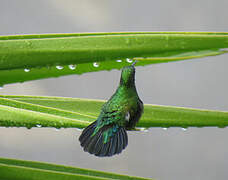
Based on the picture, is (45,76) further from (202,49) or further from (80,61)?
(202,49)

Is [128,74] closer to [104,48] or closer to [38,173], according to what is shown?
[104,48]

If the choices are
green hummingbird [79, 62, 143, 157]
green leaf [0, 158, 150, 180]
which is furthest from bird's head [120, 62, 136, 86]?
green leaf [0, 158, 150, 180]

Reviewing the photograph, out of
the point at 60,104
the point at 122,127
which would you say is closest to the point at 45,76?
the point at 60,104

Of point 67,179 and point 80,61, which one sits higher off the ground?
point 80,61

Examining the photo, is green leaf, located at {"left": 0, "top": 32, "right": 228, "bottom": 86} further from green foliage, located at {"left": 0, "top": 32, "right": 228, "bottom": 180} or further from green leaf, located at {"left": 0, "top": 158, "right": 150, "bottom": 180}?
green leaf, located at {"left": 0, "top": 158, "right": 150, "bottom": 180}

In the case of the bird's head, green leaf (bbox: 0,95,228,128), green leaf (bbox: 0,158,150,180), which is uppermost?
the bird's head

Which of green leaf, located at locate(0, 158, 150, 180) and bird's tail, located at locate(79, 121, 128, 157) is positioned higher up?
bird's tail, located at locate(79, 121, 128, 157)
